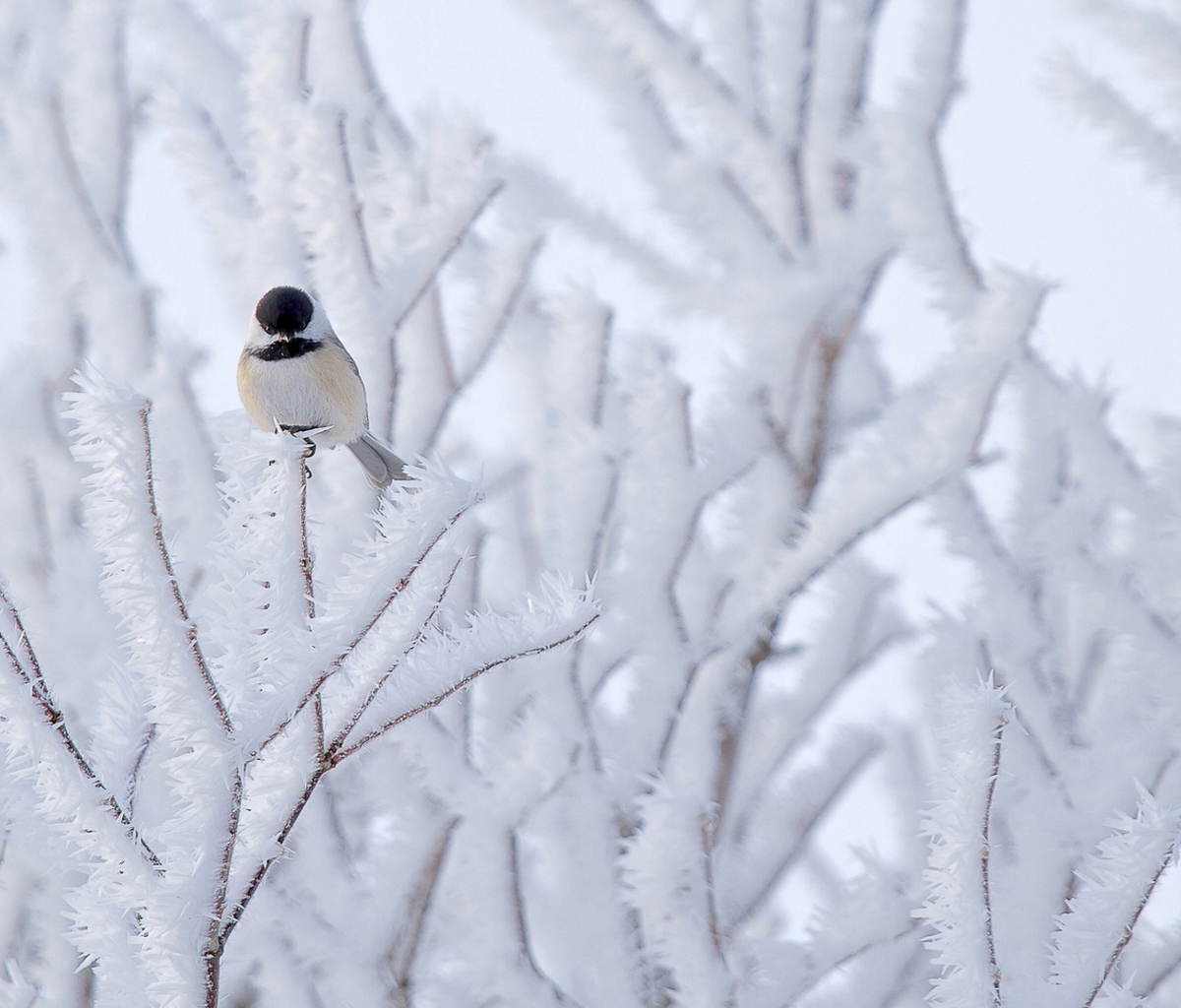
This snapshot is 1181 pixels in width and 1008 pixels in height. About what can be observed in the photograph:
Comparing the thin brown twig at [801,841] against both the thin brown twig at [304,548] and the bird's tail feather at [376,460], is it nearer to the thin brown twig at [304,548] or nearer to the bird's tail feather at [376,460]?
the bird's tail feather at [376,460]

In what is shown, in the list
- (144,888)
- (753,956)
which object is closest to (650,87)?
(753,956)

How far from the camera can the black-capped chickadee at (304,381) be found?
5.61 ft

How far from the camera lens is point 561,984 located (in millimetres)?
1803

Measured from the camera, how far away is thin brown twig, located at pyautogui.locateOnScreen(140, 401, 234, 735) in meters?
0.90

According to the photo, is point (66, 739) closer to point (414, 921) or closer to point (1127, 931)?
point (414, 921)

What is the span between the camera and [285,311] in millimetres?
1782

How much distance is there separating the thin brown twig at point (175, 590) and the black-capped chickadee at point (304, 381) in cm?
77

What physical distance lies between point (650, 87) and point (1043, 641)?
1.31m

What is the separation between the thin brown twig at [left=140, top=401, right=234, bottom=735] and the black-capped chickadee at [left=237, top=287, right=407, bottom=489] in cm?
77

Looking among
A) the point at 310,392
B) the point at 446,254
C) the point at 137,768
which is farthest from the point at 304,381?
the point at 137,768

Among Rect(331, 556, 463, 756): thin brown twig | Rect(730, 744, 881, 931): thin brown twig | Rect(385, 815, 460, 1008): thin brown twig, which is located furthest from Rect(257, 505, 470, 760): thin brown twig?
Rect(730, 744, 881, 931): thin brown twig

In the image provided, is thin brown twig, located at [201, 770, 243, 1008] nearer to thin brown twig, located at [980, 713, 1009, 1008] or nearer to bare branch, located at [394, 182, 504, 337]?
thin brown twig, located at [980, 713, 1009, 1008]

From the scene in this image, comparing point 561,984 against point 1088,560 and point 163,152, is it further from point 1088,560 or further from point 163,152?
point 163,152

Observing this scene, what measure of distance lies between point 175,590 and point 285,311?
36.5 inches
